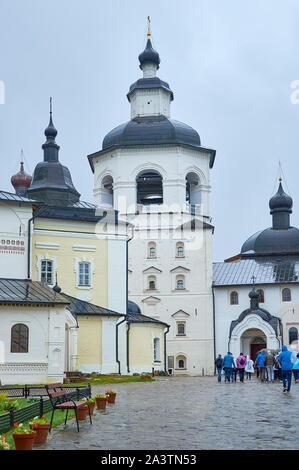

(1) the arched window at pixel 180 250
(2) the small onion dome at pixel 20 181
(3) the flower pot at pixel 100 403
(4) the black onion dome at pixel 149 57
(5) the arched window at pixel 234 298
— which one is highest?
(4) the black onion dome at pixel 149 57

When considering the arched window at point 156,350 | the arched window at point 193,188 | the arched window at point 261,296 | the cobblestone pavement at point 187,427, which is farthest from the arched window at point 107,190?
the cobblestone pavement at point 187,427

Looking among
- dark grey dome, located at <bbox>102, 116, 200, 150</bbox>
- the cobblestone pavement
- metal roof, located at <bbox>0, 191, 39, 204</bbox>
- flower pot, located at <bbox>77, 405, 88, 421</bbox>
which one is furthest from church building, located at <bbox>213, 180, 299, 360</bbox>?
flower pot, located at <bbox>77, 405, 88, 421</bbox>

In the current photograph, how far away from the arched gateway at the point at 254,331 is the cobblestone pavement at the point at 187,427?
94.7 ft

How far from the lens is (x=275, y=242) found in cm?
5391

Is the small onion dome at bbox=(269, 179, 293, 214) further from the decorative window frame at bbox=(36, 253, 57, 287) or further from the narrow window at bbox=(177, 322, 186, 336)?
the decorative window frame at bbox=(36, 253, 57, 287)

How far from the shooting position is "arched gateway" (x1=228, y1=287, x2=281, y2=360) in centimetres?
4606

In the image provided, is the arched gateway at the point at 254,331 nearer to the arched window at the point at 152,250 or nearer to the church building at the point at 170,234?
the church building at the point at 170,234

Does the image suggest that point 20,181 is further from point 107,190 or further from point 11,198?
point 11,198

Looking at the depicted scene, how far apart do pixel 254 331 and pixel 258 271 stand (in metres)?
5.39

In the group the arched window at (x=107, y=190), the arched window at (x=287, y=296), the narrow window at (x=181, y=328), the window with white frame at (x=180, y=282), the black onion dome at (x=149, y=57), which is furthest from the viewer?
the black onion dome at (x=149, y=57)

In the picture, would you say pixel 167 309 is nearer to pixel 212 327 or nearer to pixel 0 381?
pixel 212 327

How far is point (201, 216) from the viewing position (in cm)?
4806

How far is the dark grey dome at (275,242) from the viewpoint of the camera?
5322 cm
